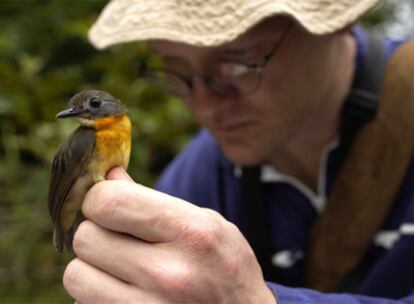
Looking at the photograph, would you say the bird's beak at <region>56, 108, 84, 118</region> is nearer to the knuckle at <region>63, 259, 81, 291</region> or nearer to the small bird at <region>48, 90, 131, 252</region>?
the small bird at <region>48, 90, 131, 252</region>

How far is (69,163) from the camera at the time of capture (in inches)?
43.6

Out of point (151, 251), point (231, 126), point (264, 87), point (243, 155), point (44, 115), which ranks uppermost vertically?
point (151, 251)

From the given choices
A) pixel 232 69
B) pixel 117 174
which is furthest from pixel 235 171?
pixel 117 174

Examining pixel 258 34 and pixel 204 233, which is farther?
Answer: pixel 258 34

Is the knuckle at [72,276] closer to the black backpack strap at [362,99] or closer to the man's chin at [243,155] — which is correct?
the man's chin at [243,155]

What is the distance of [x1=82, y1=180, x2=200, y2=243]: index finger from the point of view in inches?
39.0

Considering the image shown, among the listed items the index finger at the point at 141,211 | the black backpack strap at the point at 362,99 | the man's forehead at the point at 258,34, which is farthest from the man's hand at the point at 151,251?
the black backpack strap at the point at 362,99

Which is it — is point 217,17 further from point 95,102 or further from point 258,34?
point 95,102

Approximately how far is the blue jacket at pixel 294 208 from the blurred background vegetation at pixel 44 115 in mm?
586

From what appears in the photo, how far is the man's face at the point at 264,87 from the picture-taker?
1.70 metres

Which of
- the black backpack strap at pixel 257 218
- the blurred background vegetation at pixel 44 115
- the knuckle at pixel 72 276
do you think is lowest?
the blurred background vegetation at pixel 44 115

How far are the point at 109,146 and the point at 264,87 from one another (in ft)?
2.47

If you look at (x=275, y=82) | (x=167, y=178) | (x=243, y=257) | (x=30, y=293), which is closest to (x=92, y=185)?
(x=243, y=257)

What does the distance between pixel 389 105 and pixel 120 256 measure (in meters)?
1.08
